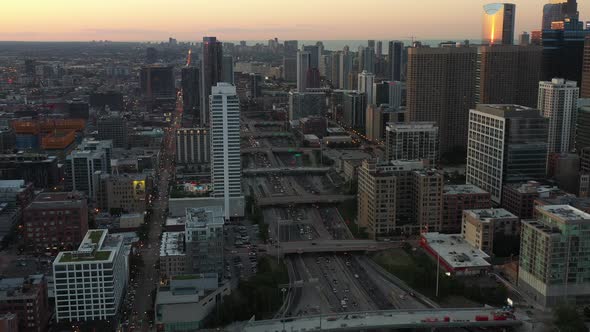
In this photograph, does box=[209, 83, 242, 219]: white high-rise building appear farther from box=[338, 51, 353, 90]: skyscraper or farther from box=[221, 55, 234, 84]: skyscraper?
box=[338, 51, 353, 90]: skyscraper

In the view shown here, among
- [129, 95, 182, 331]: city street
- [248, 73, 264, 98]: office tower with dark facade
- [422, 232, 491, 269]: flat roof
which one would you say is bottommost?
[129, 95, 182, 331]: city street

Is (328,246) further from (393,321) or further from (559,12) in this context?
(559,12)

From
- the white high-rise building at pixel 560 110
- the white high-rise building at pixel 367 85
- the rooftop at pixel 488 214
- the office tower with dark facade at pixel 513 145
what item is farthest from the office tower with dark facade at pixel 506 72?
the rooftop at pixel 488 214

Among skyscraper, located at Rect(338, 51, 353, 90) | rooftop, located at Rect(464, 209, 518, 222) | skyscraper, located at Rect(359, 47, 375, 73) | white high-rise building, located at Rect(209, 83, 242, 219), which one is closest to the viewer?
rooftop, located at Rect(464, 209, 518, 222)

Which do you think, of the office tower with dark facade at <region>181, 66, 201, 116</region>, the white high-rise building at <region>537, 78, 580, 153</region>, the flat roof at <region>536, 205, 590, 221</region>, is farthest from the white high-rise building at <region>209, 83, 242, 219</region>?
the office tower with dark facade at <region>181, 66, 201, 116</region>

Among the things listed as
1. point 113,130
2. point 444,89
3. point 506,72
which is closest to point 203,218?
point 113,130
